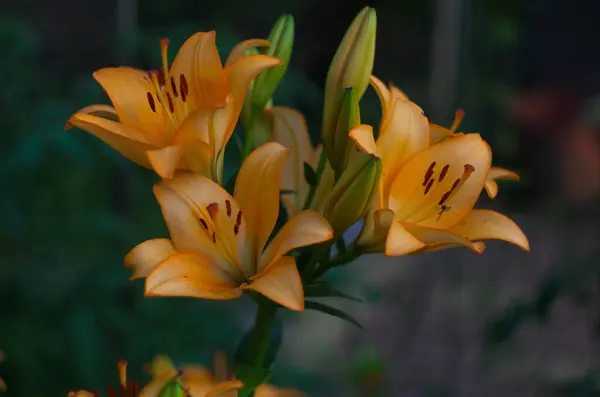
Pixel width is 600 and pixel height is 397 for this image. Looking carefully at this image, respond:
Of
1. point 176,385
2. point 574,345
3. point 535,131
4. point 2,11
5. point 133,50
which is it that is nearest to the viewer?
point 176,385

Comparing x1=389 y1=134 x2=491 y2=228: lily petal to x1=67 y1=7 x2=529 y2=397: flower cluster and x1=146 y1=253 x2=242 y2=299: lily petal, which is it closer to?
x1=67 y1=7 x2=529 y2=397: flower cluster

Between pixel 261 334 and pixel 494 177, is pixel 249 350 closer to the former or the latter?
pixel 261 334

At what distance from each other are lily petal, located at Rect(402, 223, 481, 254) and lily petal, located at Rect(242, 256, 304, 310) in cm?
9

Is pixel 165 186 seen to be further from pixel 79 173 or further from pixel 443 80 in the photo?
pixel 443 80

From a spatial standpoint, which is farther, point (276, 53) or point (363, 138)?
point (276, 53)

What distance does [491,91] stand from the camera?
3.47 meters

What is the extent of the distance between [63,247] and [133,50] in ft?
1.32

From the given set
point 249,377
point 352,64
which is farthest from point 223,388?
point 352,64

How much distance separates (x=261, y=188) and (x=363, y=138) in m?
0.08

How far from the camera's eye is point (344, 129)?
1.82 ft

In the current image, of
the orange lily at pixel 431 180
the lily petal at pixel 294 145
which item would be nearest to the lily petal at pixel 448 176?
the orange lily at pixel 431 180

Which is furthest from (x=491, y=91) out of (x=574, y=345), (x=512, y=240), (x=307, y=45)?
(x=512, y=240)

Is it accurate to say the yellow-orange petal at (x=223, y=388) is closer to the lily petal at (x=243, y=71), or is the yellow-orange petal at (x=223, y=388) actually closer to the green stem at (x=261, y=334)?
the green stem at (x=261, y=334)

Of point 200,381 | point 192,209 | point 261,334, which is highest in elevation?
point 192,209
